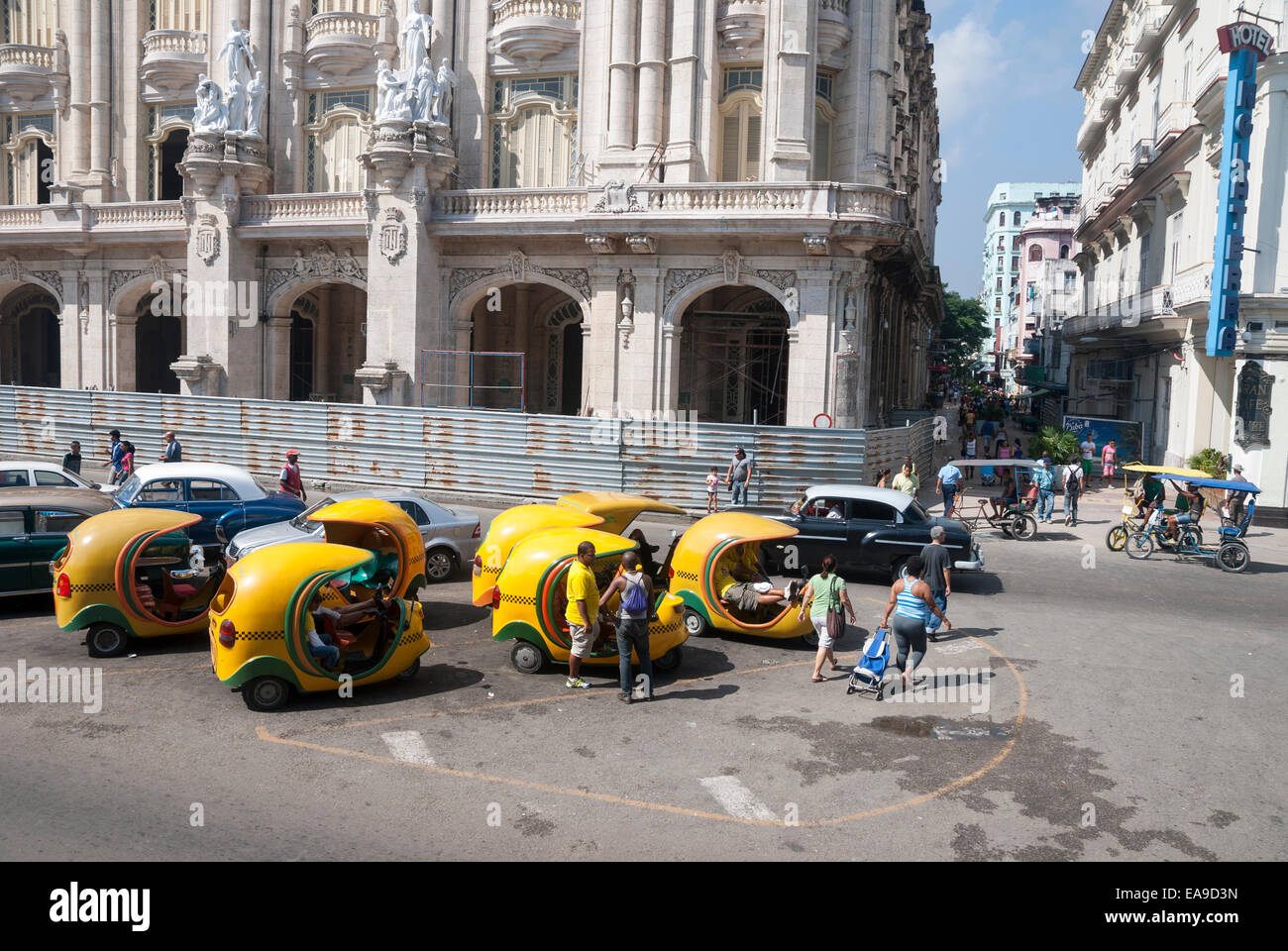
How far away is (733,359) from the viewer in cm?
3250

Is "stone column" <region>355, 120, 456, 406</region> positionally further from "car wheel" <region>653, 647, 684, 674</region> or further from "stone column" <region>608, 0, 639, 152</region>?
"car wheel" <region>653, 647, 684, 674</region>

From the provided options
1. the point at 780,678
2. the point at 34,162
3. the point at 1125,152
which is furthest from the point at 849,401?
the point at 34,162

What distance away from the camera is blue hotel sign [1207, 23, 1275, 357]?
77.0 feet

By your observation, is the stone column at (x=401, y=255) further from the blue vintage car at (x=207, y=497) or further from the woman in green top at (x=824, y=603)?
the woman in green top at (x=824, y=603)

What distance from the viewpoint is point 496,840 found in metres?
7.43

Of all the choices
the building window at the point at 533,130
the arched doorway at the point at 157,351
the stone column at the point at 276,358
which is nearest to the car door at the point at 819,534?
the building window at the point at 533,130

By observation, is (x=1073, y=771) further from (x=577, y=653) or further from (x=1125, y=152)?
(x=1125, y=152)

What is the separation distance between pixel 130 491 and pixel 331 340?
69.6ft

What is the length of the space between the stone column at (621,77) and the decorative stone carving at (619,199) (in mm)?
1734

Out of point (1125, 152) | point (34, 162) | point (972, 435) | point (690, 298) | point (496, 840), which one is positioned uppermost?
point (1125, 152)

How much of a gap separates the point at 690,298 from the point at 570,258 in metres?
3.78

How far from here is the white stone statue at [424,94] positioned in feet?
95.3

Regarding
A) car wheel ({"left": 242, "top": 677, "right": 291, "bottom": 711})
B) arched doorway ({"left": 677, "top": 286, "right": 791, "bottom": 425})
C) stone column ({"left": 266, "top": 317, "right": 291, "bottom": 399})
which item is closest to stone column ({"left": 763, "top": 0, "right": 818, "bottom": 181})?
arched doorway ({"left": 677, "top": 286, "right": 791, "bottom": 425})

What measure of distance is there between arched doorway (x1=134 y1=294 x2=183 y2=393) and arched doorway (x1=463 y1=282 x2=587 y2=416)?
1427 centimetres
